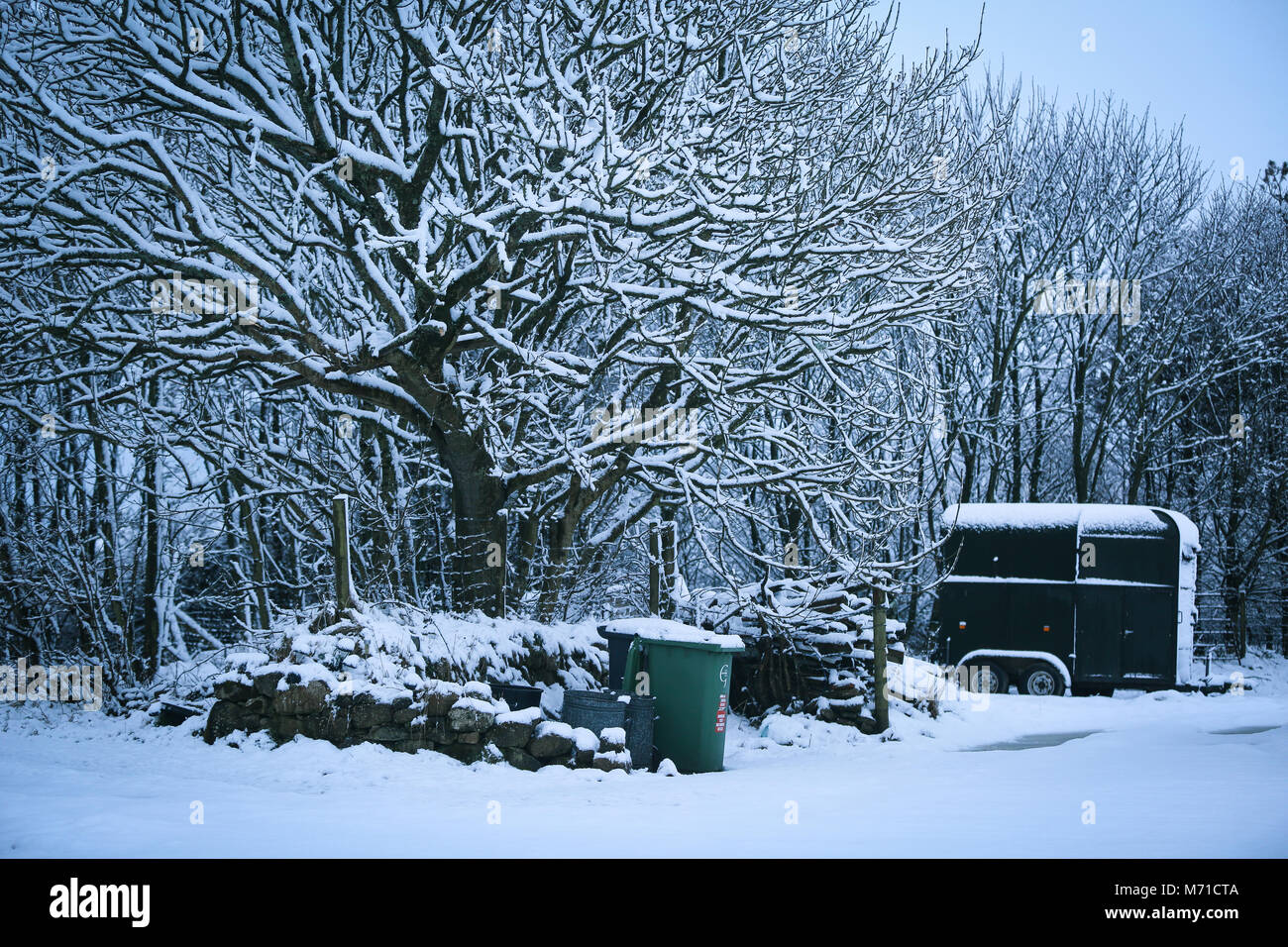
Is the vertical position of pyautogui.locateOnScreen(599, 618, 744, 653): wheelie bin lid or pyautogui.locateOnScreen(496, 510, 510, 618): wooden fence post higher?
pyautogui.locateOnScreen(496, 510, 510, 618): wooden fence post

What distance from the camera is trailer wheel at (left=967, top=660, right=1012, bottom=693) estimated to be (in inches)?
646

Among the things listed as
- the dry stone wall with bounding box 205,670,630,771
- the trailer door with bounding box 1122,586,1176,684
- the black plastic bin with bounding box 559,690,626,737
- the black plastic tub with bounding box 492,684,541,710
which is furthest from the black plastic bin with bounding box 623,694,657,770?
the trailer door with bounding box 1122,586,1176,684

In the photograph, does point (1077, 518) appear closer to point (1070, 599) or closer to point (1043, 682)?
point (1070, 599)

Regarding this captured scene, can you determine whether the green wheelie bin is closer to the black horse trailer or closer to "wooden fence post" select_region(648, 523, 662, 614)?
"wooden fence post" select_region(648, 523, 662, 614)

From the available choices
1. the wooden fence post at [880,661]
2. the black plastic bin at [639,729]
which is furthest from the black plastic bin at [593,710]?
the wooden fence post at [880,661]

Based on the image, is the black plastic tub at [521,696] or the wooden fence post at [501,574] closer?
the black plastic tub at [521,696]

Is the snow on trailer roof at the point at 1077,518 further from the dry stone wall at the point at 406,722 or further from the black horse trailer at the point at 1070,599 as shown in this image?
the dry stone wall at the point at 406,722

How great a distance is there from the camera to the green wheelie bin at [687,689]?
891 centimetres

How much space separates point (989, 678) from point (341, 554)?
11.7m

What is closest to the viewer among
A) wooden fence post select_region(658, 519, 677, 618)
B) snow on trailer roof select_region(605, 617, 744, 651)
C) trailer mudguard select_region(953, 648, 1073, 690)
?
snow on trailer roof select_region(605, 617, 744, 651)

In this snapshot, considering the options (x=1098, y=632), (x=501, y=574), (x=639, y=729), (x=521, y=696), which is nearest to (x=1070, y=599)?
(x=1098, y=632)

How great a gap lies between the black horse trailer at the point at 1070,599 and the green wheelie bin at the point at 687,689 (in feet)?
26.0

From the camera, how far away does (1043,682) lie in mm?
16234

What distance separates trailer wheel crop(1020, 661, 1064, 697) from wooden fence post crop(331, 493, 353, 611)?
1176 cm
